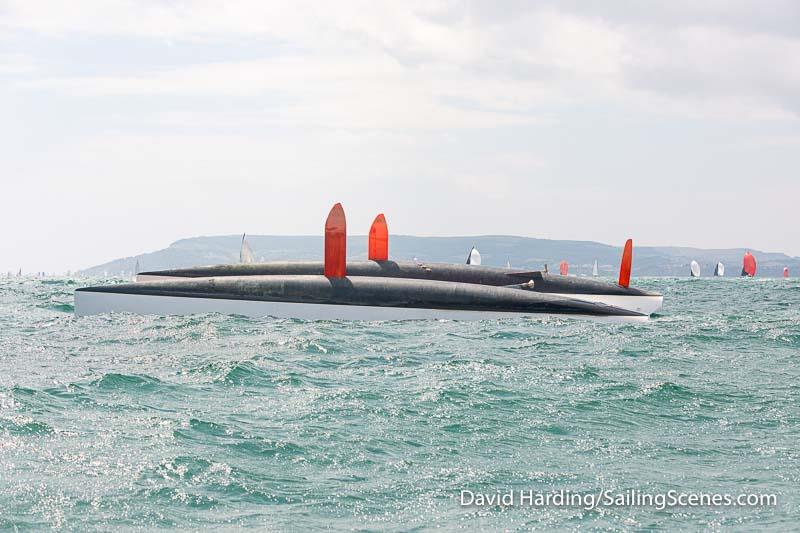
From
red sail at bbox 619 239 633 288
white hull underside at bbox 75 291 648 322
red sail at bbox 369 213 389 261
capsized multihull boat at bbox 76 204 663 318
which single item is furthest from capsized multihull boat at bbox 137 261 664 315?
white hull underside at bbox 75 291 648 322

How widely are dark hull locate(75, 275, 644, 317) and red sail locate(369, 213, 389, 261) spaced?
5.34 m

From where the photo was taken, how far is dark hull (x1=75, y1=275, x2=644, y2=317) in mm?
29203

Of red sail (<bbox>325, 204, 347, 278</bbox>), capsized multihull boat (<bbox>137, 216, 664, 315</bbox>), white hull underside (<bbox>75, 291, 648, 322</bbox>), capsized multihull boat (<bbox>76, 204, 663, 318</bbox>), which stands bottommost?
white hull underside (<bbox>75, 291, 648, 322</bbox>)

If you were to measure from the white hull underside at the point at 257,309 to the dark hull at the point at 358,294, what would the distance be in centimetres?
8

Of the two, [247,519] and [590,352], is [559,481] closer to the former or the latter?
[247,519]

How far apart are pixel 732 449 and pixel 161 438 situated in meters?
7.27

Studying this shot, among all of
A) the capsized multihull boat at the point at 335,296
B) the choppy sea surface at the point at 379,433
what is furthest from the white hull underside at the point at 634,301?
the choppy sea surface at the point at 379,433

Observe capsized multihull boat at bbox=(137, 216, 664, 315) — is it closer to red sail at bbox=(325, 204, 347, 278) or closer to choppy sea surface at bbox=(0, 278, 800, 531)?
red sail at bbox=(325, 204, 347, 278)

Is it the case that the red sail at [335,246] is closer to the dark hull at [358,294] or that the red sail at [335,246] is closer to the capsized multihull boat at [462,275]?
the dark hull at [358,294]

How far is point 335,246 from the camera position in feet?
100

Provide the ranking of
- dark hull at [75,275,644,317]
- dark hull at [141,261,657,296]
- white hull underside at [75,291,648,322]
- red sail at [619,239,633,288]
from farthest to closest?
1. red sail at [619,239,633,288]
2. dark hull at [141,261,657,296]
3. dark hull at [75,275,644,317]
4. white hull underside at [75,291,648,322]

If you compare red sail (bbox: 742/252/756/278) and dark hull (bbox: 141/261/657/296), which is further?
red sail (bbox: 742/252/756/278)

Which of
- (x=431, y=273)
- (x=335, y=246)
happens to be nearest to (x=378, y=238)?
(x=431, y=273)

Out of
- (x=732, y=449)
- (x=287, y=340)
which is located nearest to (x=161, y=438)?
(x=732, y=449)
